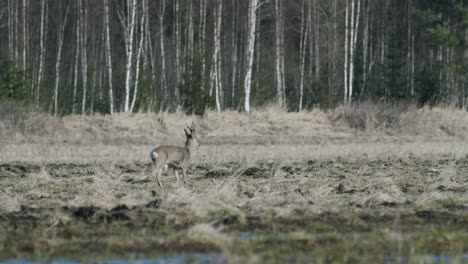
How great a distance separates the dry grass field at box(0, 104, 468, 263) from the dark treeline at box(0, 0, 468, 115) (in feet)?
23.3

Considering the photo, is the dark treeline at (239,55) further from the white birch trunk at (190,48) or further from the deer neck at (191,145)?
the deer neck at (191,145)

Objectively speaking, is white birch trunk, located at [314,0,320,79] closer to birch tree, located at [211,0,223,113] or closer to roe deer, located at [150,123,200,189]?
birch tree, located at [211,0,223,113]

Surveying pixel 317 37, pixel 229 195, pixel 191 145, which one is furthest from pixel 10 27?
pixel 229 195

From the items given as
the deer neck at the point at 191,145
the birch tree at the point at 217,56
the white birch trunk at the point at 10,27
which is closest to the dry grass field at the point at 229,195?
the deer neck at the point at 191,145

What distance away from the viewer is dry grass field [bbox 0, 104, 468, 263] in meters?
11.8

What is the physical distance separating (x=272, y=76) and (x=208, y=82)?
1017 cm

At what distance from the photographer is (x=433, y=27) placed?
167 ft

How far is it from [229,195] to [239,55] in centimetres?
3939

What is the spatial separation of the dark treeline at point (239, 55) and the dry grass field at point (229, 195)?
7.10m

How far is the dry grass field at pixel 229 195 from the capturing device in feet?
38.6

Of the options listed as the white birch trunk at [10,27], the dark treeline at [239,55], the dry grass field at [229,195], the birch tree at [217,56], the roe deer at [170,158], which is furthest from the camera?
the white birch trunk at [10,27]

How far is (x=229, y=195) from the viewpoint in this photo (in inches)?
618

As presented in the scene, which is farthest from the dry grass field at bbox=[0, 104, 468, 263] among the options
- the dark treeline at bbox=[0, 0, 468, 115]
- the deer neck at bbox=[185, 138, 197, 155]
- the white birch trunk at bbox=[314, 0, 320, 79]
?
the white birch trunk at bbox=[314, 0, 320, 79]

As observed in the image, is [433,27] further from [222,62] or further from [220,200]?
[220,200]
